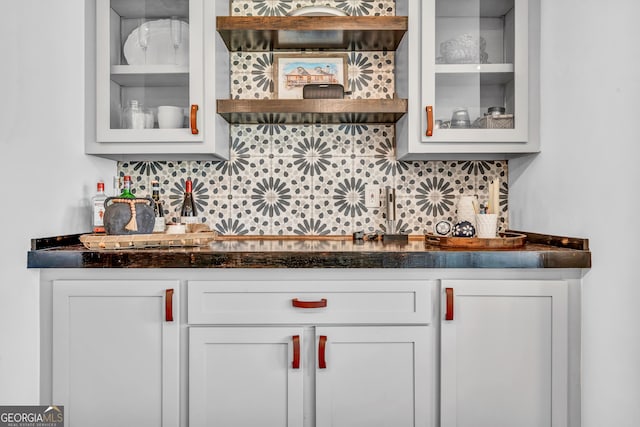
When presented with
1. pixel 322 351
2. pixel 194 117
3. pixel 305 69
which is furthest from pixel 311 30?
pixel 322 351

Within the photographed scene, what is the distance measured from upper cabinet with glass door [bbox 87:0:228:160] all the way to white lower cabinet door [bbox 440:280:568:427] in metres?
1.23

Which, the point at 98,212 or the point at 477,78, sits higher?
the point at 477,78

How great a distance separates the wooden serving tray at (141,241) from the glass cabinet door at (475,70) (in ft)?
3.46

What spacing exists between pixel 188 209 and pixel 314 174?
0.64 metres

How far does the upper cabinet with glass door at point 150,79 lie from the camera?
189 cm

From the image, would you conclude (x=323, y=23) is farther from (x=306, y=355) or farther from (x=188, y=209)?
(x=306, y=355)

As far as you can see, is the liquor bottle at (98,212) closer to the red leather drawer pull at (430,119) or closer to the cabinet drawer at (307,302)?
the cabinet drawer at (307,302)

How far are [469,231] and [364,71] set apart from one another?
0.97m

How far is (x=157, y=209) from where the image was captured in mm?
2129

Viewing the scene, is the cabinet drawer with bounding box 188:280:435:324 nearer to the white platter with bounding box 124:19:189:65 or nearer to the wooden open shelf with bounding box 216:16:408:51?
the white platter with bounding box 124:19:189:65

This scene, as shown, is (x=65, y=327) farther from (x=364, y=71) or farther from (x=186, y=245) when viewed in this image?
(x=364, y=71)

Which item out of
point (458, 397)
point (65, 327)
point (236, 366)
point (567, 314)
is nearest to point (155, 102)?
point (65, 327)

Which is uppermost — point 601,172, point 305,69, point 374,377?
point 305,69

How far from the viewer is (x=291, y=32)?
6.56ft
